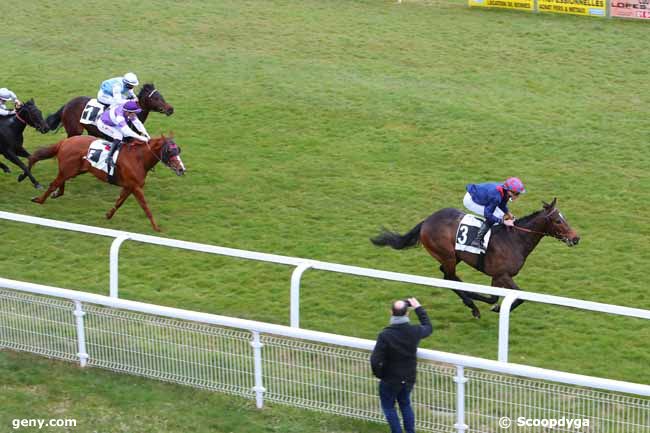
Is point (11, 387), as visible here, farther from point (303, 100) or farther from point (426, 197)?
point (303, 100)

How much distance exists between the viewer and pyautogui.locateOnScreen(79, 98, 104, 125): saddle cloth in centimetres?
1442

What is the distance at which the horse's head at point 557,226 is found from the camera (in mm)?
10141

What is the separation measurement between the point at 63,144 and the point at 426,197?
4.87m

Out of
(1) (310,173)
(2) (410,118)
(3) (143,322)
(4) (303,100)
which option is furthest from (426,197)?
(3) (143,322)

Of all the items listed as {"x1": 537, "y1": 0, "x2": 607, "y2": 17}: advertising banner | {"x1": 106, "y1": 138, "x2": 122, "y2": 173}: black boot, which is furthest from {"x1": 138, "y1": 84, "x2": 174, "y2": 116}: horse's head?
{"x1": 537, "y1": 0, "x2": 607, "y2": 17}: advertising banner

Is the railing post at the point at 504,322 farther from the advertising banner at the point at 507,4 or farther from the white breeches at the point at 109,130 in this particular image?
the advertising banner at the point at 507,4

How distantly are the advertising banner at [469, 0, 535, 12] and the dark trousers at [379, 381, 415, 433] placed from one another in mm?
17156

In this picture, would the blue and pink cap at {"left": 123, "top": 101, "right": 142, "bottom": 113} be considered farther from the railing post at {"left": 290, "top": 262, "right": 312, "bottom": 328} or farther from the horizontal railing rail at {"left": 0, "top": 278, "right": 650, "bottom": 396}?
the railing post at {"left": 290, "top": 262, "right": 312, "bottom": 328}

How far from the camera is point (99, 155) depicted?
42.5 feet

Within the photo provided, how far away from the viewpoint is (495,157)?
15617 mm

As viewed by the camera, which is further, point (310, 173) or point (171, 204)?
point (310, 173)

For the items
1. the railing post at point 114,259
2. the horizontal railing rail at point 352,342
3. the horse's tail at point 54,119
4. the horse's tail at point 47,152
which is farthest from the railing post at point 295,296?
the horse's tail at point 54,119

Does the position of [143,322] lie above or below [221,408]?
above

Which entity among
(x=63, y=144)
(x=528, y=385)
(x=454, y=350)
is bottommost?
(x=454, y=350)
